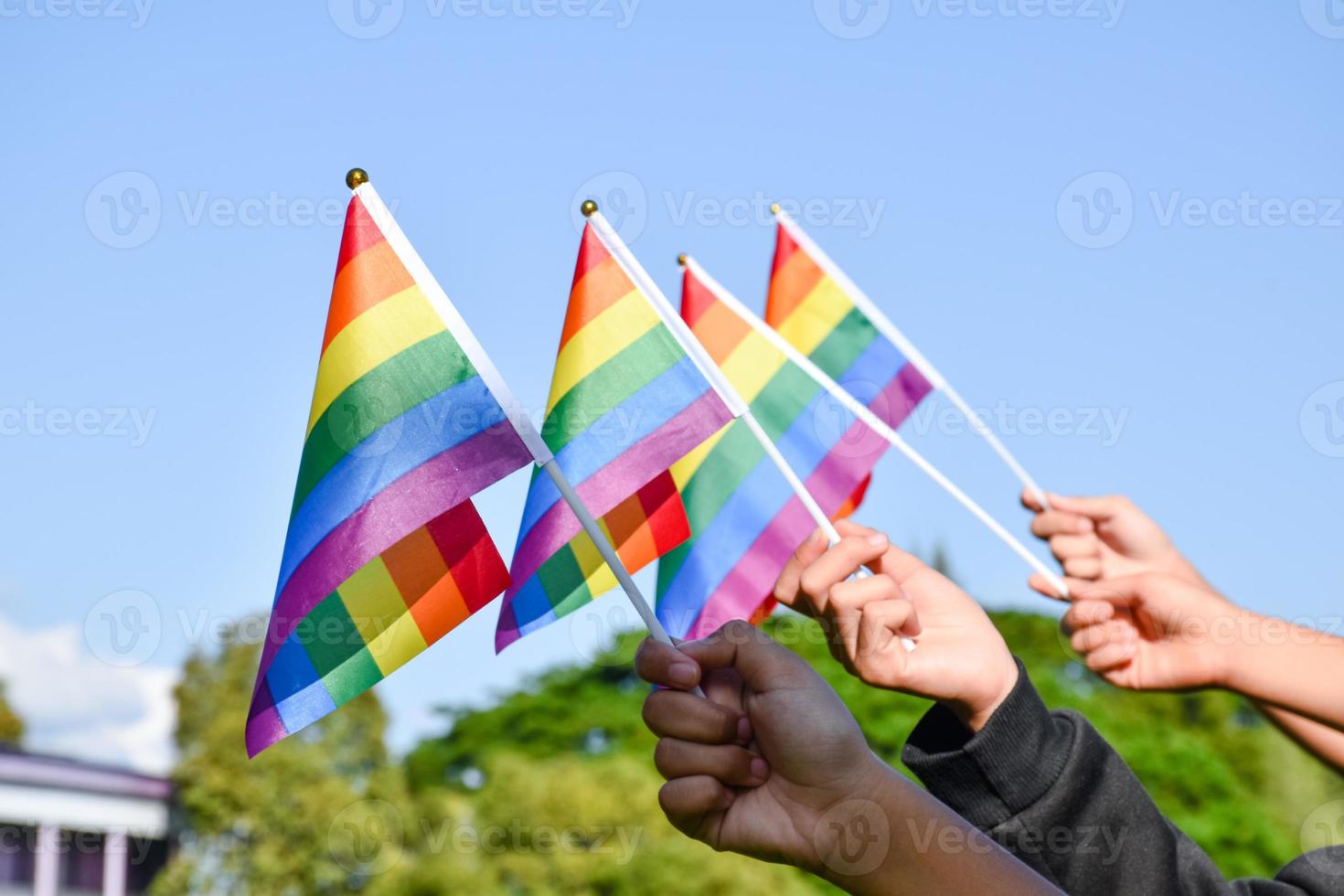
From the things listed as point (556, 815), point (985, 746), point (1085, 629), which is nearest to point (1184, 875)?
point (985, 746)

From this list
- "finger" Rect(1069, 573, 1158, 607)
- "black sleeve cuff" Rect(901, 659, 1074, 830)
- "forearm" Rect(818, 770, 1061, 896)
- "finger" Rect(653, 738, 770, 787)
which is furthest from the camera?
"finger" Rect(1069, 573, 1158, 607)

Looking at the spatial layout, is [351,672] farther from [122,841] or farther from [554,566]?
[122,841]

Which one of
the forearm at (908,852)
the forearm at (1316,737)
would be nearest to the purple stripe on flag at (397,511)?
the forearm at (908,852)

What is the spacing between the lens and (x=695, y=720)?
5.84 feet

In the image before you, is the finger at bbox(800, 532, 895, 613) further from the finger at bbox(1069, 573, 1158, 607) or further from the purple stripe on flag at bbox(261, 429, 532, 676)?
the finger at bbox(1069, 573, 1158, 607)

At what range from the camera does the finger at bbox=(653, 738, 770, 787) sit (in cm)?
177

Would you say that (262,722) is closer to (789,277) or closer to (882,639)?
(882,639)

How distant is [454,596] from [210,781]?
68.6ft

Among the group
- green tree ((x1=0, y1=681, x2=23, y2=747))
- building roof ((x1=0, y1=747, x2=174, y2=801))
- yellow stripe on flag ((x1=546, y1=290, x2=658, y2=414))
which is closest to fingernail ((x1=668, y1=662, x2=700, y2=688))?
yellow stripe on flag ((x1=546, y1=290, x2=658, y2=414))

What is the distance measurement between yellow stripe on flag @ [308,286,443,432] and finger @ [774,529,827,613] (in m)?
0.85

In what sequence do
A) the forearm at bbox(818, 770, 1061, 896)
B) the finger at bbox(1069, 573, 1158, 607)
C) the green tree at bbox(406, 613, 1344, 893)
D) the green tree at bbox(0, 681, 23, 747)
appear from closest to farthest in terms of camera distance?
1. the forearm at bbox(818, 770, 1061, 896)
2. the finger at bbox(1069, 573, 1158, 607)
3. the green tree at bbox(406, 613, 1344, 893)
4. the green tree at bbox(0, 681, 23, 747)

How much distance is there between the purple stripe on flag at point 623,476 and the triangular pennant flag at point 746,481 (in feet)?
2.33

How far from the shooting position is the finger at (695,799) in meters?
1.77

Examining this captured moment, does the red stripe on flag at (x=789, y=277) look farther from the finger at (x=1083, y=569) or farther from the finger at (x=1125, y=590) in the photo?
the finger at (x=1125, y=590)
